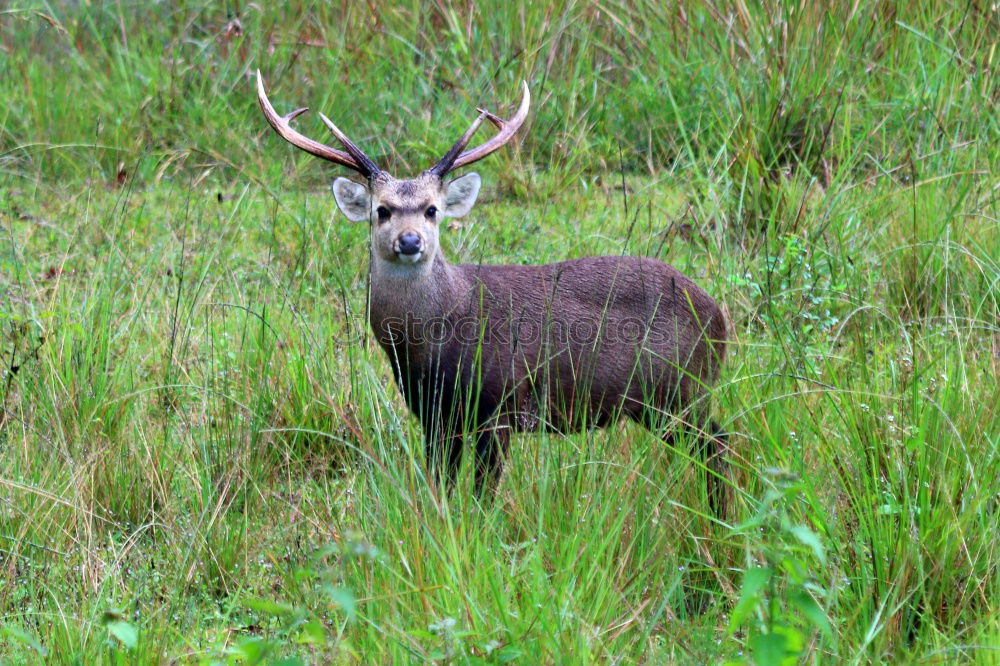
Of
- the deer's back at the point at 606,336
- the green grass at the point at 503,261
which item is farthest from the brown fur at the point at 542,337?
the green grass at the point at 503,261

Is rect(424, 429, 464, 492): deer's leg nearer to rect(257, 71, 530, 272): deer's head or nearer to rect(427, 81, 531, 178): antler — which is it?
rect(257, 71, 530, 272): deer's head

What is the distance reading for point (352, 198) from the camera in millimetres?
4812

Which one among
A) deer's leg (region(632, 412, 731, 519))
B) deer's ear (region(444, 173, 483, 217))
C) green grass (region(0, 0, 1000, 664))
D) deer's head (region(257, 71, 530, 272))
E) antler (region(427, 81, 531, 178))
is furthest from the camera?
deer's ear (region(444, 173, 483, 217))

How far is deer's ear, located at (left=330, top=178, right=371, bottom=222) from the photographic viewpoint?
4.74m

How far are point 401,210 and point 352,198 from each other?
12.3 inches

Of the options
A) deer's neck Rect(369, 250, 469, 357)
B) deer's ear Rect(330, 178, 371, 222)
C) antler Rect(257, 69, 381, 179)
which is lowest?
deer's neck Rect(369, 250, 469, 357)

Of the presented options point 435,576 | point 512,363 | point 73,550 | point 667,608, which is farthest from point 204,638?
point 512,363

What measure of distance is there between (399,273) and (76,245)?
7.43ft

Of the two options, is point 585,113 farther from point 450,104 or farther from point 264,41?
point 264,41

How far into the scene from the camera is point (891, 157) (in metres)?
6.23

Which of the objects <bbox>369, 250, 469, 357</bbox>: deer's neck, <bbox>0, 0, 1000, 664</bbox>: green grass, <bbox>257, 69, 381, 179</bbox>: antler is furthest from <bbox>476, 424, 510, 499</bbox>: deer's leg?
<bbox>257, 69, 381, 179</bbox>: antler

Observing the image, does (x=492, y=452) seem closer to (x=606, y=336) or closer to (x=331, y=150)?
(x=606, y=336)

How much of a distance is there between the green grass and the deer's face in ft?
1.09

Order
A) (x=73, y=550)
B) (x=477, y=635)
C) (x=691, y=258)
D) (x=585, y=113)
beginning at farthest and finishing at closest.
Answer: (x=585, y=113) → (x=691, y=258) → (x=73, y=550) → (x=477, y=635)
